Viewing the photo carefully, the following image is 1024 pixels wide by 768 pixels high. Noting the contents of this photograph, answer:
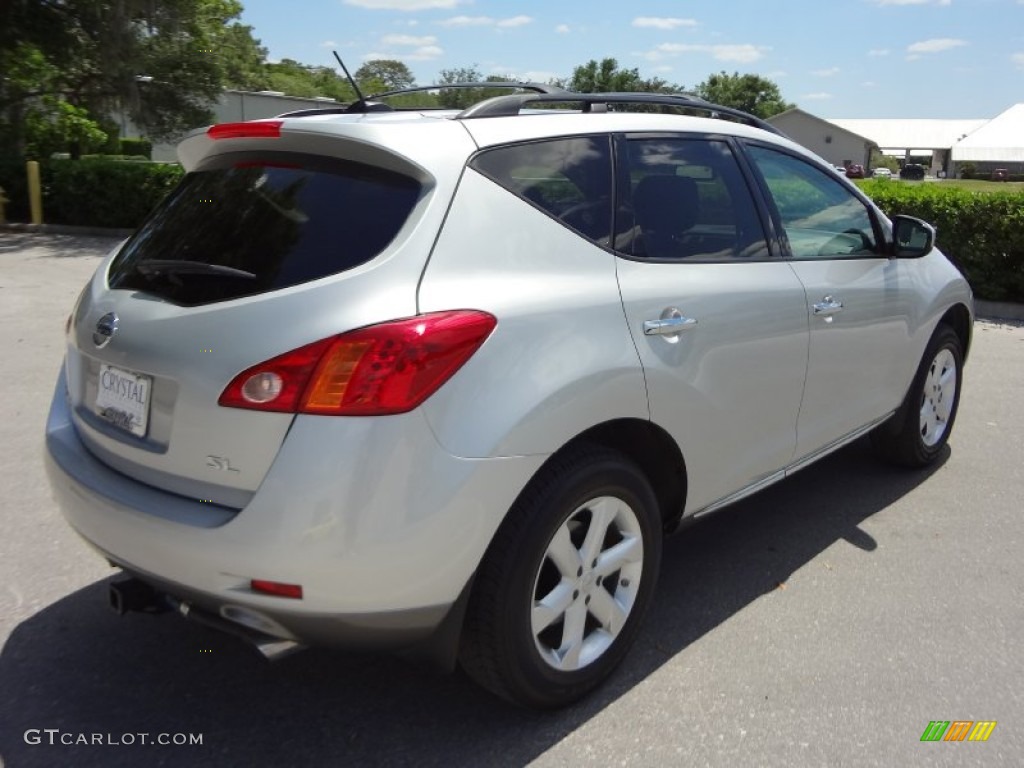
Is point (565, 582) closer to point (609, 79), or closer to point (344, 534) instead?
point (344, 534)

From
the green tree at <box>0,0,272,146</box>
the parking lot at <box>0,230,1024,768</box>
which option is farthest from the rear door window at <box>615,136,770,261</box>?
the green tree at <box>0,0,272,146</box>

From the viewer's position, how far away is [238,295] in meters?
2.42

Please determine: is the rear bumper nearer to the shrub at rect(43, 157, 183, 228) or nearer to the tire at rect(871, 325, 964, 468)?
the tire at rect(871, 325, 964, 468)

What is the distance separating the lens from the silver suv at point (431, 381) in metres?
2.25

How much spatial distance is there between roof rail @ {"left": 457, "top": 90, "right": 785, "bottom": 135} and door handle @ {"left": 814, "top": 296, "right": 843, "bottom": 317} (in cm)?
81

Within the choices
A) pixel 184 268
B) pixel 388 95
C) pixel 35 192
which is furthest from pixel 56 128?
pixel 184 268

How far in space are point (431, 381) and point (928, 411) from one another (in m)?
3.62

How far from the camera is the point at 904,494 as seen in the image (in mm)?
4781

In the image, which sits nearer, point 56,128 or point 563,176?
point 563,176

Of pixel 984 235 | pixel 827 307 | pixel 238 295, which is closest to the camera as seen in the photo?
pixel 238 295

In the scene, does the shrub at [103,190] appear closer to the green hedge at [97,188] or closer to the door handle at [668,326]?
the green hedge at [97,188]

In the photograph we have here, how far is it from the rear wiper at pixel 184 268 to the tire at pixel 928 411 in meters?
3.54

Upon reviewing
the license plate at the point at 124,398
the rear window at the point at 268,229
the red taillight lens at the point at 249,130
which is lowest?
the license plate at the point at 124,398

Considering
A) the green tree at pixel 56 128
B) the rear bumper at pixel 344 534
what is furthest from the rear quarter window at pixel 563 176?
the green tree at pixel 56 128
